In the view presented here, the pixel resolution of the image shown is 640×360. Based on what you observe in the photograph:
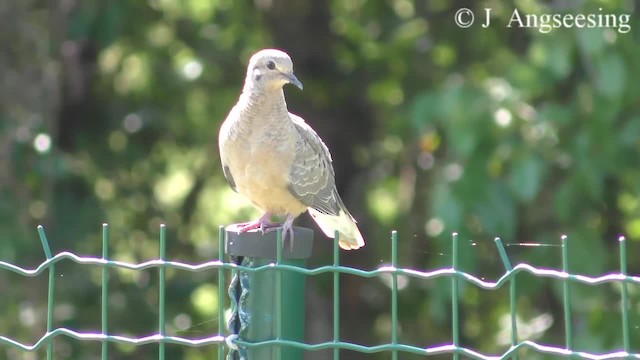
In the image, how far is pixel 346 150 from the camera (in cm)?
666

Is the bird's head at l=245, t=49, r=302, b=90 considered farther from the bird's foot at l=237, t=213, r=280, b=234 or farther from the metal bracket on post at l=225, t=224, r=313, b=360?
the metal bracket on post at l=225, t=224, r=313, b=360

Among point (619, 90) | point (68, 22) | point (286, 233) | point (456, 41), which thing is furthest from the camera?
point (456, 41)

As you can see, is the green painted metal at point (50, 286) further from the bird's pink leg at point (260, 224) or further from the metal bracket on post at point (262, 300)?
the bird's pink leg at point (260, 224)

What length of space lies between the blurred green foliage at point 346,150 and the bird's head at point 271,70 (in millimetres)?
1438

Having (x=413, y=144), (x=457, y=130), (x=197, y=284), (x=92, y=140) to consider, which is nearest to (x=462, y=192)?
(x=457, y=130)

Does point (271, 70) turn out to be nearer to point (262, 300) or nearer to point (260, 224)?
point (260, 224)

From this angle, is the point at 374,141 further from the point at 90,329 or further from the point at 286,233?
the point at 286,233

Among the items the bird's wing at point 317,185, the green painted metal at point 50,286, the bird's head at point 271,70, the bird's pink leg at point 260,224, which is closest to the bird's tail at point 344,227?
the bird's wing at point 317,185

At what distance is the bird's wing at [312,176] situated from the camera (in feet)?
11.2

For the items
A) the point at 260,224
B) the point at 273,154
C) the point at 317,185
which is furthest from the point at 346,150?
the point at 260,224

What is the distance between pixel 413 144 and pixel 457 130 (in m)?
1.80

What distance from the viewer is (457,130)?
15.4ft

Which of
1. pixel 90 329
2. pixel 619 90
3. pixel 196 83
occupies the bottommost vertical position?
pixel 90 329

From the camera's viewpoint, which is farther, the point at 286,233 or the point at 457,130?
the point at 457,130
